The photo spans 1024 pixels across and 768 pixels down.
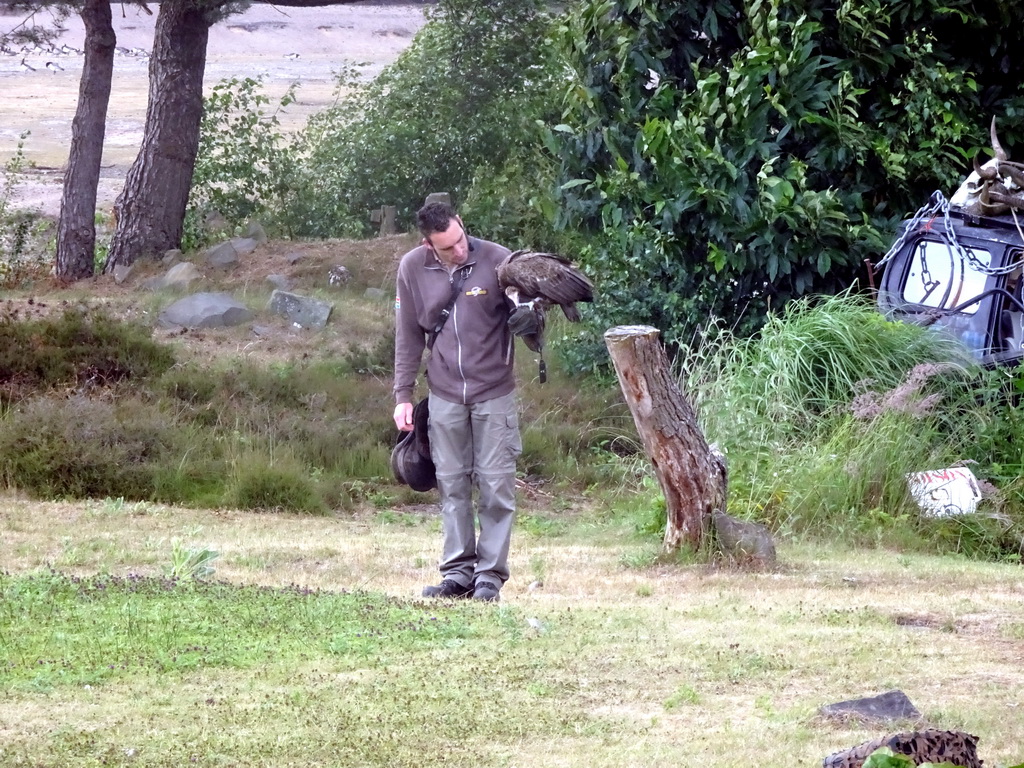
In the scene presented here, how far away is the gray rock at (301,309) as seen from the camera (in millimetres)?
17656

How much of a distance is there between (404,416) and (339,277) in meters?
12.1

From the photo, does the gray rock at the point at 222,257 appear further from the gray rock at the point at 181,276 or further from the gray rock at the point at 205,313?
the gray rock at the point at 205,313

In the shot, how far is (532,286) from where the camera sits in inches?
279

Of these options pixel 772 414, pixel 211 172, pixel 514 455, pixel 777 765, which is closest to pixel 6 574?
pixel 514 455

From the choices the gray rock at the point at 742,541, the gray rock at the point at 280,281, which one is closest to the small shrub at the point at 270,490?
the gray rock at the point at 742,541

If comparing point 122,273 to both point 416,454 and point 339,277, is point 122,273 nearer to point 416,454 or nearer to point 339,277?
point 339,277

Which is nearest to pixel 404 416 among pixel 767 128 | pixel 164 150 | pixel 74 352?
pixel 767 128

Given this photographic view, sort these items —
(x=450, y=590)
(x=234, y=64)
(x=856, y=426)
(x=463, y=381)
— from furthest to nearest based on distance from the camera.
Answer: (x=234, y=64), (x=856, y=426), (x=450, y=590), (x=463, y=381)

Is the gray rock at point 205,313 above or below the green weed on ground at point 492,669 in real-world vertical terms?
below

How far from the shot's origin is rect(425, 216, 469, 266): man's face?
716 centimetres

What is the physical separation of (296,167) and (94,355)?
1056 cm

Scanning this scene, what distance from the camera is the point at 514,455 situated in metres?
7.47

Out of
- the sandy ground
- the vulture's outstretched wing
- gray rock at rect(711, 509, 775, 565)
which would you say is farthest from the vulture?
the sandy ground

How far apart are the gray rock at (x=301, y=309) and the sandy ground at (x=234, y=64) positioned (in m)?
21.6
